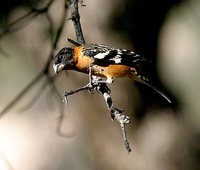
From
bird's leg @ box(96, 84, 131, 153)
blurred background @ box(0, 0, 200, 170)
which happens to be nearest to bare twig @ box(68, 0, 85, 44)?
bird's leg @ box(96, 84, 131, 153)

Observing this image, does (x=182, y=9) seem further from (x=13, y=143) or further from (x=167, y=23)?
(x=13, y=143)

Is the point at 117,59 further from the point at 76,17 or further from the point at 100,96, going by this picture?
the point at 100,96

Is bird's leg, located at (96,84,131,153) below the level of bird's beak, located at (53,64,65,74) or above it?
below

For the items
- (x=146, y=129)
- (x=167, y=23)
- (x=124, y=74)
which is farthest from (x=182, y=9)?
(x=124, y=74)

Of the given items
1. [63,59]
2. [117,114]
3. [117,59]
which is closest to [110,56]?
[117,59]

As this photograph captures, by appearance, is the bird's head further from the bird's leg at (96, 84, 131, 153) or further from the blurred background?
the blurred background

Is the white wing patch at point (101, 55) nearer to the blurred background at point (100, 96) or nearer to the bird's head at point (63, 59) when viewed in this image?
the bird's head at point (63, 59)

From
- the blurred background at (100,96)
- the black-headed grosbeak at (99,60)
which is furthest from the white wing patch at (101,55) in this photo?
the blurred background at (100,96)

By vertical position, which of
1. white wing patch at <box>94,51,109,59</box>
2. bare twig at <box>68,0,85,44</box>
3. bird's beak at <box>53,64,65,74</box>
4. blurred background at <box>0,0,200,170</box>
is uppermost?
bare twig at <box>68,0,85,44</box>
